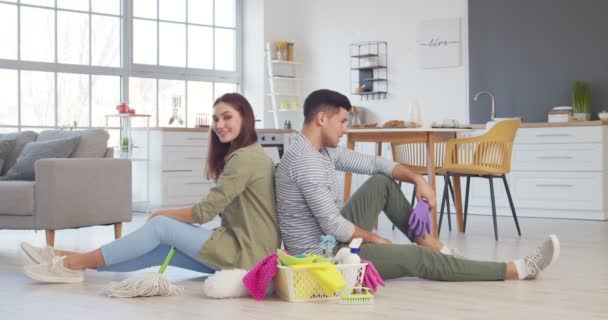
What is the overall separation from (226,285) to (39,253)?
3.04 feet

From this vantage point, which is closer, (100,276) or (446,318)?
(446,318)

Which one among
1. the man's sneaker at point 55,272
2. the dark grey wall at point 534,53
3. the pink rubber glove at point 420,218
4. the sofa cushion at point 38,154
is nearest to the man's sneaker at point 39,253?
the man's sneaker at point 55,272

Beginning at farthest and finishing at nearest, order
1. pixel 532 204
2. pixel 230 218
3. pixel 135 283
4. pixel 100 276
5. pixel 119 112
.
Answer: pixel 119 112
pixel 532 204
pixel 100 276
pixel 230 218
pixel 135 283

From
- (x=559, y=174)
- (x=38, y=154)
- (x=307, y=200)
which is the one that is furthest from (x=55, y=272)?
(x=559, y=174)

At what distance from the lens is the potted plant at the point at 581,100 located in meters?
7.29

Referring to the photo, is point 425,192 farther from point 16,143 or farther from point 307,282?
point 16,143

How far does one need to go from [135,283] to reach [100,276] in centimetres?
66

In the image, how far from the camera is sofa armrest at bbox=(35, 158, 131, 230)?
4641 mm

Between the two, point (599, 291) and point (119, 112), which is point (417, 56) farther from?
point (599, 291)

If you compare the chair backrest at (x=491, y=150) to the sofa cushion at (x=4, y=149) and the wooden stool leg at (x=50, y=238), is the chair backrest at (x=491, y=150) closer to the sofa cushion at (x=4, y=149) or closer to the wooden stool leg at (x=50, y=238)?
the wooden stool leg at (x=50, y=238)

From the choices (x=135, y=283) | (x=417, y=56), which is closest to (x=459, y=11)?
(x=417, y=56)

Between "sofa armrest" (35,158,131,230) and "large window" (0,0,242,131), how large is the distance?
2.92 meters

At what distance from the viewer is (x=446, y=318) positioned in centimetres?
267

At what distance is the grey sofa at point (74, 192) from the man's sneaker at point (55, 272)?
1244 millimetres
